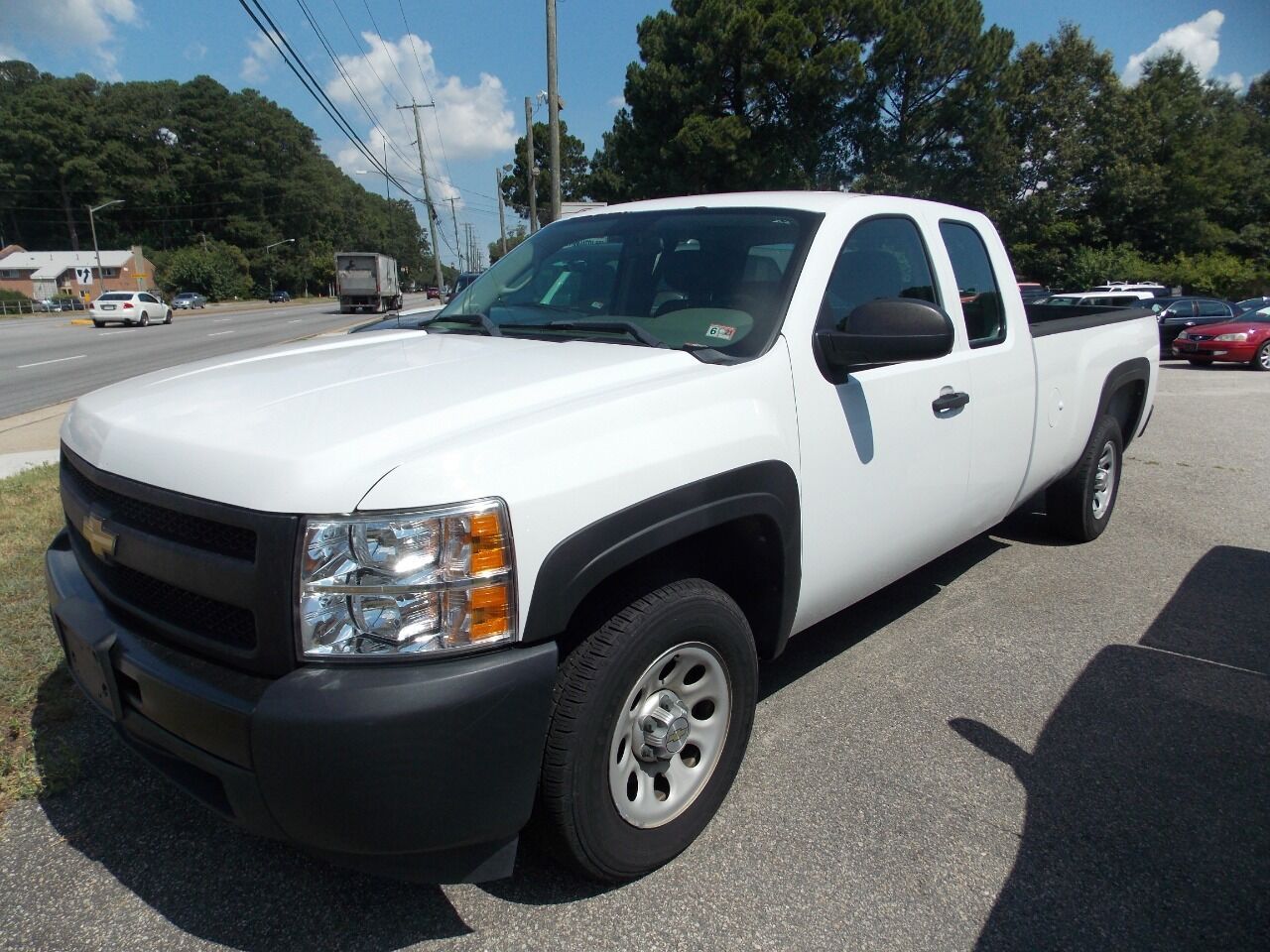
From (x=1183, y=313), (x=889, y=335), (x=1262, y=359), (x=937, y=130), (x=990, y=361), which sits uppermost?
(x=937, y=130)

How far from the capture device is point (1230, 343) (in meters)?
17.5

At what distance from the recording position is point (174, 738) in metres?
1.92

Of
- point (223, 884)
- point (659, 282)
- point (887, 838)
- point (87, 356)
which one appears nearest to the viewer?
point (223, 884)

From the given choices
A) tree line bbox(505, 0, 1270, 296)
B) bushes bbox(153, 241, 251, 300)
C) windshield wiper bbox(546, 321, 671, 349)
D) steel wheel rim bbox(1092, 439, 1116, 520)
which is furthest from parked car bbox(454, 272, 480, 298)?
bushes bbox(153, 241, 251, 300)

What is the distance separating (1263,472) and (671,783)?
7.55 meters

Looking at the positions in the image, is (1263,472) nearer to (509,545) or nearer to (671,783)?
(671,783)

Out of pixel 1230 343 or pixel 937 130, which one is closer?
pixel 1230 343

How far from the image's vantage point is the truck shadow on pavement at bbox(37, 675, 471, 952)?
2156 millimetres

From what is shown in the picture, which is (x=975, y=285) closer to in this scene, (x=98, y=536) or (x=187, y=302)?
(x=98, y=536)

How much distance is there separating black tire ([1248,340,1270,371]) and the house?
285 feet

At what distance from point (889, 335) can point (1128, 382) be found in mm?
3413

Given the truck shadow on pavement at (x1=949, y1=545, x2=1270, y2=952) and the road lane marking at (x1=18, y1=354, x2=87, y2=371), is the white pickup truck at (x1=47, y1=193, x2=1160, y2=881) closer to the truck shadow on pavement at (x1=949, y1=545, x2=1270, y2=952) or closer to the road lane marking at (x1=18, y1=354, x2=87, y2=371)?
the truck shadow on pavement at (x1=949, y1=545, x2=1270, y2=952)

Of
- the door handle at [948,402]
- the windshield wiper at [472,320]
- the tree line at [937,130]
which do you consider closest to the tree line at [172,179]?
the tree line at [937,130]

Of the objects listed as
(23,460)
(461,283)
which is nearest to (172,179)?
(461,283)
